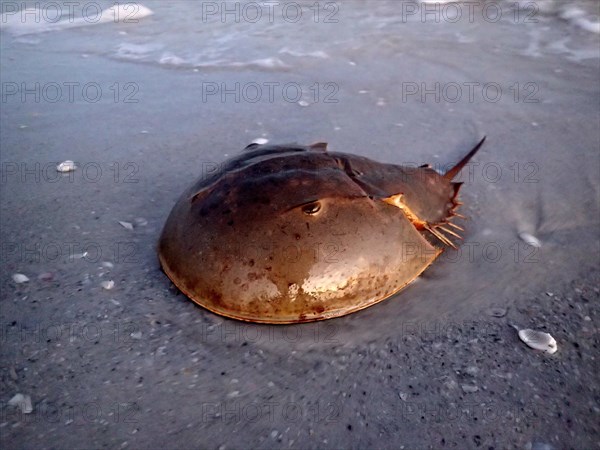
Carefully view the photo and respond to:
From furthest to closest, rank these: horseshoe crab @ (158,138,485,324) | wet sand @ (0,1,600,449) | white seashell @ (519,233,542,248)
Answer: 1. white seashell @ (519,233,542,248)
2. horseshoe crab @ (158,138,485,324)
3. wet sand @ (0,1,600,449)

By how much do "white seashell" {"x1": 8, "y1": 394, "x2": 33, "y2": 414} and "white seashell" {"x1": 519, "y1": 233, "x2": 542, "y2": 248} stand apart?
6.96 ft

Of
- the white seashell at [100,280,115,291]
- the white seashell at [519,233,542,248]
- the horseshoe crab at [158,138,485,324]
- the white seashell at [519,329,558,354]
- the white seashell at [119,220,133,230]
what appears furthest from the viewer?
the white seashell at [119,220,133,230]

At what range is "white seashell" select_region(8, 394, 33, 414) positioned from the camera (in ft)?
5.26

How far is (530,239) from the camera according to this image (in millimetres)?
2385

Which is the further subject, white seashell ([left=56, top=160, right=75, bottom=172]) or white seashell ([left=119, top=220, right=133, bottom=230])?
white seashell ([left=56, top=160, right=75, bottom=172])

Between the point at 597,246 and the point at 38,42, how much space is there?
17.4ft

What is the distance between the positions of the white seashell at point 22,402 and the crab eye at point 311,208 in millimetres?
1077

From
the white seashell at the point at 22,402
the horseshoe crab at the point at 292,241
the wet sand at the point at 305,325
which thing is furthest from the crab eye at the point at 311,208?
the white seashell at the point at 22,402

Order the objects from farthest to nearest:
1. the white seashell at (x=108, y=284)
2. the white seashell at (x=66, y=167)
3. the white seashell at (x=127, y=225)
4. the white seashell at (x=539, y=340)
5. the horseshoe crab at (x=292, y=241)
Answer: the white seashell at (x=66, y=167)
the white seashell at (x=127, y=225)
the white seashell at (x=108, y=284)
the white seashell at (x=539, y=340)
the horseshoe crab at (x=292, y=241)

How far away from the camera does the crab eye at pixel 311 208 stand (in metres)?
1.70

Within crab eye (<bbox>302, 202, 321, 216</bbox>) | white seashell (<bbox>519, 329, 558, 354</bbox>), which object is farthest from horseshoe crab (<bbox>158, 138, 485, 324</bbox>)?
white seashell (<bbox>519, 329, 558, 354</bbox>)

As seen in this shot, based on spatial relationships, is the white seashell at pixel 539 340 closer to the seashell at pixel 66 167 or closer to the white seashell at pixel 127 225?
the white seashell at pixel 127 225

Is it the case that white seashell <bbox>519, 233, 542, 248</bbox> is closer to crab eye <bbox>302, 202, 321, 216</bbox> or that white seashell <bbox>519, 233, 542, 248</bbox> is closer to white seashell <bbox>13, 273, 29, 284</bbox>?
crab eye <bbox>302, 202, 321, 216</bbox>

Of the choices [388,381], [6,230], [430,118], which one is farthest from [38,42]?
[388,381]
